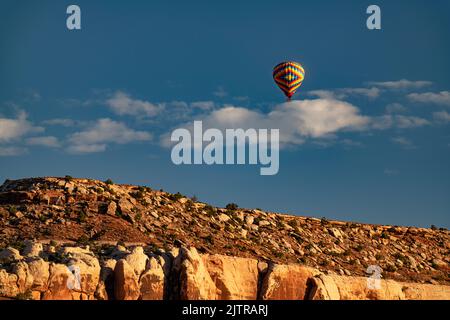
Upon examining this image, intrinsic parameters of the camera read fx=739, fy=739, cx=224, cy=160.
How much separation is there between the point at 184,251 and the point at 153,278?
3.23m

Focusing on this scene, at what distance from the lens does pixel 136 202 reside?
7588 cm

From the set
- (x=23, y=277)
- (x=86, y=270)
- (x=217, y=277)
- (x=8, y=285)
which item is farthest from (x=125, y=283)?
(x=8, y=285)

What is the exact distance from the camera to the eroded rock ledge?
142ft

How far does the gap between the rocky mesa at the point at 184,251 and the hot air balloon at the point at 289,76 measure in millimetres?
17155

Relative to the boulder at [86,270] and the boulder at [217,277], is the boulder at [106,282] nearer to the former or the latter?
the boulder at [86,270]

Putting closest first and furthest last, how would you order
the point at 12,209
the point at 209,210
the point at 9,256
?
1. the point at 9,256
2. the point at 12,209
3. the point at 209,210

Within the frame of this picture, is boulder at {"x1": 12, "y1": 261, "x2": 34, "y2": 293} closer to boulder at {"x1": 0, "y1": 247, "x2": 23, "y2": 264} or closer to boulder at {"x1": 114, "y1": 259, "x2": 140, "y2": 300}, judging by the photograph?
boulder at {"x1": 0, "y1": 247, "x2": 23, "y2": 264}

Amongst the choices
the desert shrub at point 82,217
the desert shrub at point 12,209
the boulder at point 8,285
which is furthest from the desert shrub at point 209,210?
the boulder at point 8,285

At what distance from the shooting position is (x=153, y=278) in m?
46.5

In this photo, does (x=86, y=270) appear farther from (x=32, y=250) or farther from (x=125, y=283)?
(x=32, y=250)

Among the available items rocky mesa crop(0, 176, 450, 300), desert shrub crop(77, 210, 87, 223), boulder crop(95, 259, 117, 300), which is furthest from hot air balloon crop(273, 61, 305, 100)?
boulder crop(95, 259, 117, 300)
